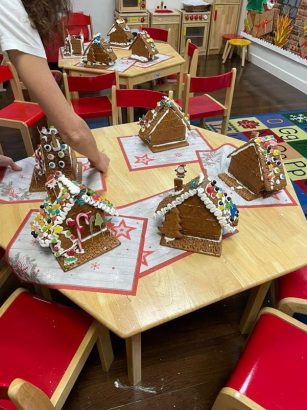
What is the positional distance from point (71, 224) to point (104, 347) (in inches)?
25.4

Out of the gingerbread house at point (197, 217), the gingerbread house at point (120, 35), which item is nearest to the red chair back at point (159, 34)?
the gingerbread house at point (120, 35)

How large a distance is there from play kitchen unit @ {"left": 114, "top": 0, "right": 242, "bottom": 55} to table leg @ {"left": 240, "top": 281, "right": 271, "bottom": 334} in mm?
4700

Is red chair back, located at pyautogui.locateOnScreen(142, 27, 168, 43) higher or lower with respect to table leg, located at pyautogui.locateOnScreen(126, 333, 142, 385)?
higher

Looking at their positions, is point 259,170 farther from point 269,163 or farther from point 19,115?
point 19,115

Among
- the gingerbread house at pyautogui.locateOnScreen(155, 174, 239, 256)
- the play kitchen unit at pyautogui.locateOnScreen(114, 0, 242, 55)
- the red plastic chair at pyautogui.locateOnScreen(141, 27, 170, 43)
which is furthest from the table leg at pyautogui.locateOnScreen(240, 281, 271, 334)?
the play kitchen unit at pyautogui.locateOnScreen(114, 0, 242, 55)

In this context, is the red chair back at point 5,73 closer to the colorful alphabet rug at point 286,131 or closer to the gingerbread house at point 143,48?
the gingerbread house at point 143,48

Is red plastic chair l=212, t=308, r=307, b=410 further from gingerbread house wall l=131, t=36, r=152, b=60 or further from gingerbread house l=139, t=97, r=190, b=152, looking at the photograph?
gingerbread house wall l=131, t=36, r=152, b=60

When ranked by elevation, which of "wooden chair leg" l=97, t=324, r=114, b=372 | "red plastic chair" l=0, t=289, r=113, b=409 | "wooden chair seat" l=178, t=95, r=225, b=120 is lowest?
"wooden chair leg" l=97, t=324, r=114, b=372

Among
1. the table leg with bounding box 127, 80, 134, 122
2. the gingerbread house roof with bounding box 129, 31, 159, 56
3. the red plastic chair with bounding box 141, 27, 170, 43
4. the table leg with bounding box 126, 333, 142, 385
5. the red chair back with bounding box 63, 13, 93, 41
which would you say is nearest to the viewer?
the table leg with bounding box 126, 333, 142, 385

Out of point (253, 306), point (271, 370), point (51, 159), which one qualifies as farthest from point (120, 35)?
point (271, 370)

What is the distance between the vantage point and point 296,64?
181 inches

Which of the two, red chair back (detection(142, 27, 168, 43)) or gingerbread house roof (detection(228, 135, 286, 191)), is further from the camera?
red chair back (detection(142, 27, 168, 43))

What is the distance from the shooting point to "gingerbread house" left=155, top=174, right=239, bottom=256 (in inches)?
44.9

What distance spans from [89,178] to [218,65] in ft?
15.4
